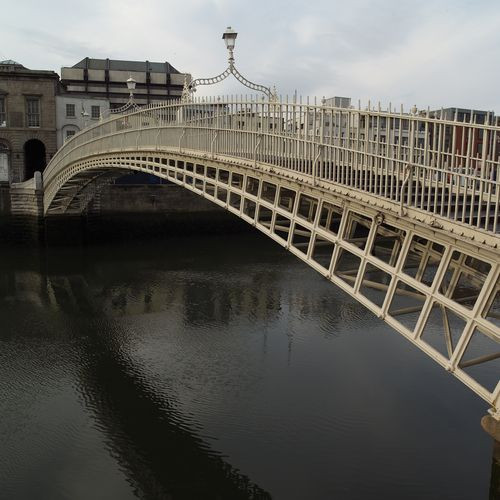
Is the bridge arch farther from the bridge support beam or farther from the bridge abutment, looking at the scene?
the bridge abutment

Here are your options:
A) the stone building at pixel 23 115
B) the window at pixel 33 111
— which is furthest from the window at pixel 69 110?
the window at pixel 33 111

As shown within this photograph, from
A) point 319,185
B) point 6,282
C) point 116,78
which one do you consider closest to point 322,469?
point 319,185

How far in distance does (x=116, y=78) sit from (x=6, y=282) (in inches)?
1856

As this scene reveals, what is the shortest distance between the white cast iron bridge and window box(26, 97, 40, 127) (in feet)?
92.5

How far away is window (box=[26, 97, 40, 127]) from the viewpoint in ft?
138

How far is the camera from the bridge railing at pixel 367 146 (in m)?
6.98

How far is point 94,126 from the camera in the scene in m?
22.5

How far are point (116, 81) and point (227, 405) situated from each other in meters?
59.3

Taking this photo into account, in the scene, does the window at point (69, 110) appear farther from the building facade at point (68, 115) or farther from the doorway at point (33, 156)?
the doorway at point (33, 156)

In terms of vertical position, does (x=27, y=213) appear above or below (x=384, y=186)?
below

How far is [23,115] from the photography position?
41.8 m

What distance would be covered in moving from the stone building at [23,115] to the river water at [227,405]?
27259 mm

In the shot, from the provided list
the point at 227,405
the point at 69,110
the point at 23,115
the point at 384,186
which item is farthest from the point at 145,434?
the point at 69,110

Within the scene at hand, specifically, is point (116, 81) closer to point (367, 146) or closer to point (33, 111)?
point (33, 111)
